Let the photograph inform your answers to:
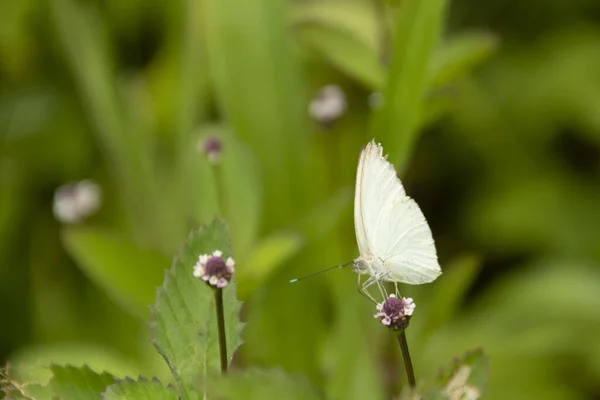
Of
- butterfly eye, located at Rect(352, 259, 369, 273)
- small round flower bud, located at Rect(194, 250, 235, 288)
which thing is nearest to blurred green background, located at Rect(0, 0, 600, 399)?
butterfly eye, located at Rect(352, 259, 369, 273)

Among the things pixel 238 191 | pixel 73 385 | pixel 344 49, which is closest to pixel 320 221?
pixel 238 191

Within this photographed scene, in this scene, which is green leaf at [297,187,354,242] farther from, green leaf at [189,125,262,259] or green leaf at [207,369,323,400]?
green leaf at [207,369,323,400]

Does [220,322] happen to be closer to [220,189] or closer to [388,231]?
[388,231]

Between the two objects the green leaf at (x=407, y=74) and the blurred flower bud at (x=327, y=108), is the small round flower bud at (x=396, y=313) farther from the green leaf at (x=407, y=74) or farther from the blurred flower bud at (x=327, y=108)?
the blurred flower bud at (x=327, y=108)

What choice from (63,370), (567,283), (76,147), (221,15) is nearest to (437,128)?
(567,283)

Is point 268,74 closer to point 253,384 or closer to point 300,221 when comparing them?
point 300,221
